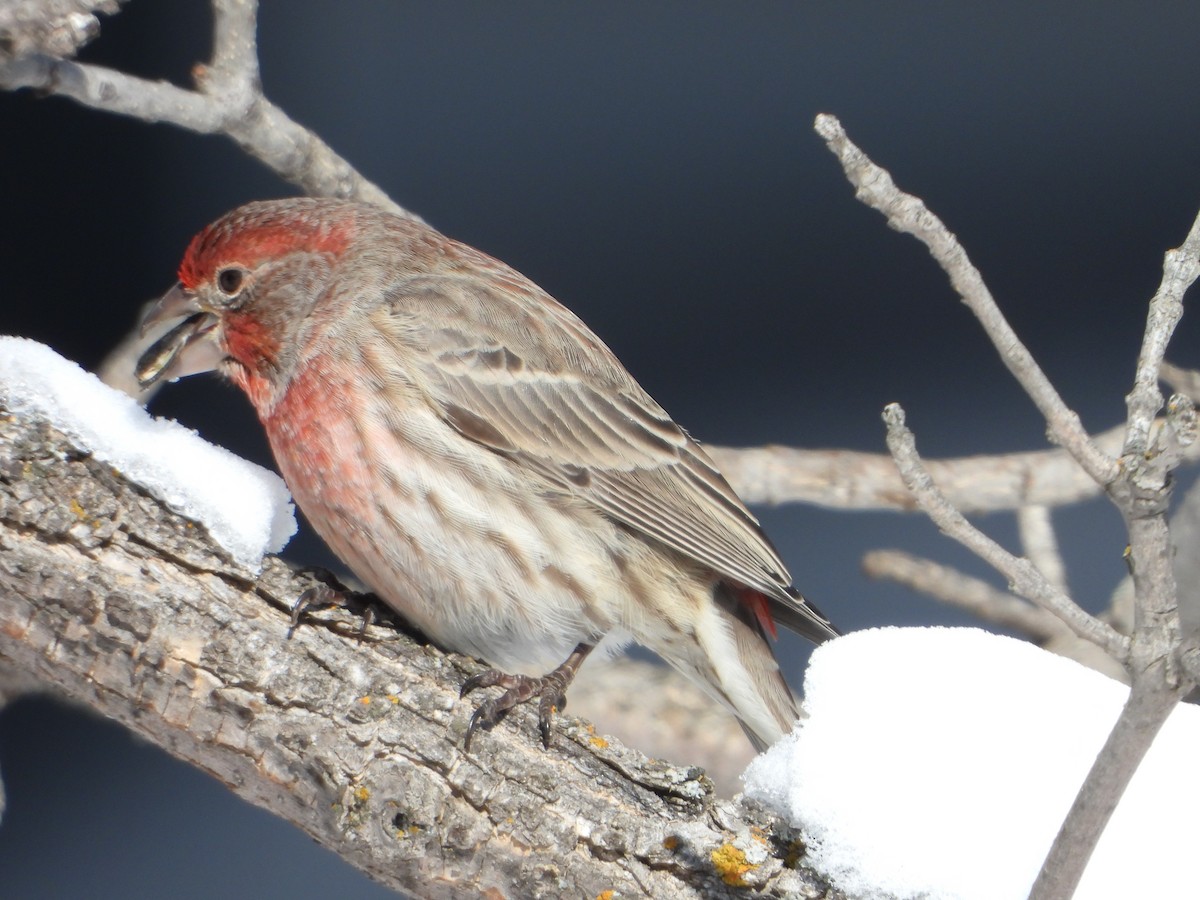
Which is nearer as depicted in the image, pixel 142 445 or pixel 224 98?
pixel 142 445

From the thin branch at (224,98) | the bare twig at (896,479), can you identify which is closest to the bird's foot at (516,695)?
the bare twig at (896,479)

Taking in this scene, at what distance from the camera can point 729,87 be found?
4184 millimetres

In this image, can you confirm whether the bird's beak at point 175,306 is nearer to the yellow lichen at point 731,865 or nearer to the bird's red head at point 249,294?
the bird's red head at point 249,294

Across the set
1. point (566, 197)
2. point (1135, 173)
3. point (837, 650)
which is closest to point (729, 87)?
point (566, 197)

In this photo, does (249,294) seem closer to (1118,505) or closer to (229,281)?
(229,281)

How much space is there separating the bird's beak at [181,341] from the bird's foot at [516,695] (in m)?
0.89

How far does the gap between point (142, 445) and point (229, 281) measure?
1.91 ft

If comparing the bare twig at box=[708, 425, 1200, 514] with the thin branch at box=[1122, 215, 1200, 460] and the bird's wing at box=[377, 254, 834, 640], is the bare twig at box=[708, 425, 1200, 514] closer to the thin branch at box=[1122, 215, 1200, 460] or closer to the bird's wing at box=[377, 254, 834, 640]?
the bird's wing at box=[377, 254, 834, 640]

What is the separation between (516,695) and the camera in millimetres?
1982

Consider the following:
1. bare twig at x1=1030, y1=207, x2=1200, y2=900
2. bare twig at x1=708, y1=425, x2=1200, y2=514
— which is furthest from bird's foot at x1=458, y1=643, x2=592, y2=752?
bare twig at x1=708, y1=425, x2=1200, y2=514

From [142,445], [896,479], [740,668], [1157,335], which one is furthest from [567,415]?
[1157,335]

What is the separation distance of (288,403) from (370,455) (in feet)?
0.73

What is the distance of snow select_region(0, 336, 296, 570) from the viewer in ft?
6.33

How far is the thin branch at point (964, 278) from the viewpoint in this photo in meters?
1.32
